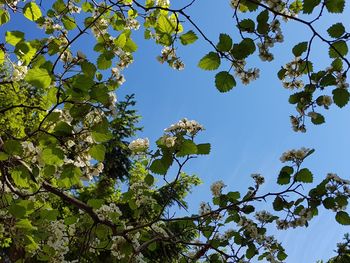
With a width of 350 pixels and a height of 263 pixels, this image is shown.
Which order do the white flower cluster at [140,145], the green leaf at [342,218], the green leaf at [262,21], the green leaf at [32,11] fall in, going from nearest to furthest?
the green leaf at [262,21], the green leaf at [342,218], the white flower cluster at [140,145], the green leaf at [32,11]

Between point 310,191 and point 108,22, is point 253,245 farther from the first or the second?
point 108,22

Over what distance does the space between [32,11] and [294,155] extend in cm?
285

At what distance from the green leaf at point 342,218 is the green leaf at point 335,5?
1.63 metres

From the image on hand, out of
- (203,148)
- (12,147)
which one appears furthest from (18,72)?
(203,148)

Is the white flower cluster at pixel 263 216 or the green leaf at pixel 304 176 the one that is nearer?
the green leaf at pixel 304 176

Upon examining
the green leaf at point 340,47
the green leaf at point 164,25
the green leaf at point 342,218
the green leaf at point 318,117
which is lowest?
the green leaf at point 342,218

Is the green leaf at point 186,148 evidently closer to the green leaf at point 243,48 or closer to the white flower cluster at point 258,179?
the green leaf at point 243,48

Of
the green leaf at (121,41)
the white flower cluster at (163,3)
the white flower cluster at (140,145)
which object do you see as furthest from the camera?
the white flower cluster at (163,3)

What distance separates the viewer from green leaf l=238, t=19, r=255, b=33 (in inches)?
121

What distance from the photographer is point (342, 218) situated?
11.5ft

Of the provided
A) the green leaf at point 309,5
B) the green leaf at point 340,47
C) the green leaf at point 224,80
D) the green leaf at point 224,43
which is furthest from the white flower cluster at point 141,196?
the green leaf at point 309,5

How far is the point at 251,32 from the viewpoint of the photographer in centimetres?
311

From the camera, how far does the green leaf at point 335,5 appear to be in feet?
9.26

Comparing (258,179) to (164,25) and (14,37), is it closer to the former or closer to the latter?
(164,25)
